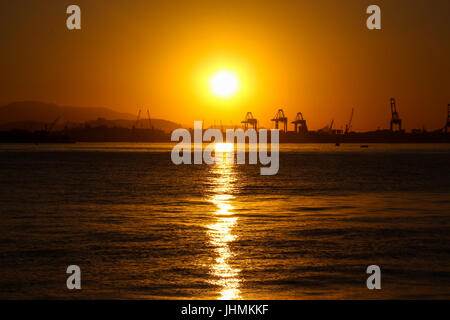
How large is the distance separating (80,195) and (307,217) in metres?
16.9

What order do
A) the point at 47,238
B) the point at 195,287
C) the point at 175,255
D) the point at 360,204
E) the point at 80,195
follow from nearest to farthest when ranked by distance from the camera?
1. the point at 195,287
2. the point at 175,255
3. the point at 47,238
4. the point at 360,204
5. the point at 80,195

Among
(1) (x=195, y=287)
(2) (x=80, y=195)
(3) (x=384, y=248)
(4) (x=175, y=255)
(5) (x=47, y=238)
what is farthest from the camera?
(2) (x=80, y=195)

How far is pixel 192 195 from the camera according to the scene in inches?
1449

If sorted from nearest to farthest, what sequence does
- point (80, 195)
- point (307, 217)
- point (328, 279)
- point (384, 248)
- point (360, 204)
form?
1. point (328, 279)
2. point (384, 248)
3. point (307, 217)
4. point (360, 204)
5. point (80, 195)

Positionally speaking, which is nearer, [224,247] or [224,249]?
[224,249]

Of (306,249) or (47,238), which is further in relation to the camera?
(47,238)

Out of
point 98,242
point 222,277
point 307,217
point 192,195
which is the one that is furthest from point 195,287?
point 192,195

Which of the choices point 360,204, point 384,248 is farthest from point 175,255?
point 360,204

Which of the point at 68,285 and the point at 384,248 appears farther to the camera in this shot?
the point at 384,248

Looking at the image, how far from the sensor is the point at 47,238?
762 inches

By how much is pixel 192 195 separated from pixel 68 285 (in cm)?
2373
